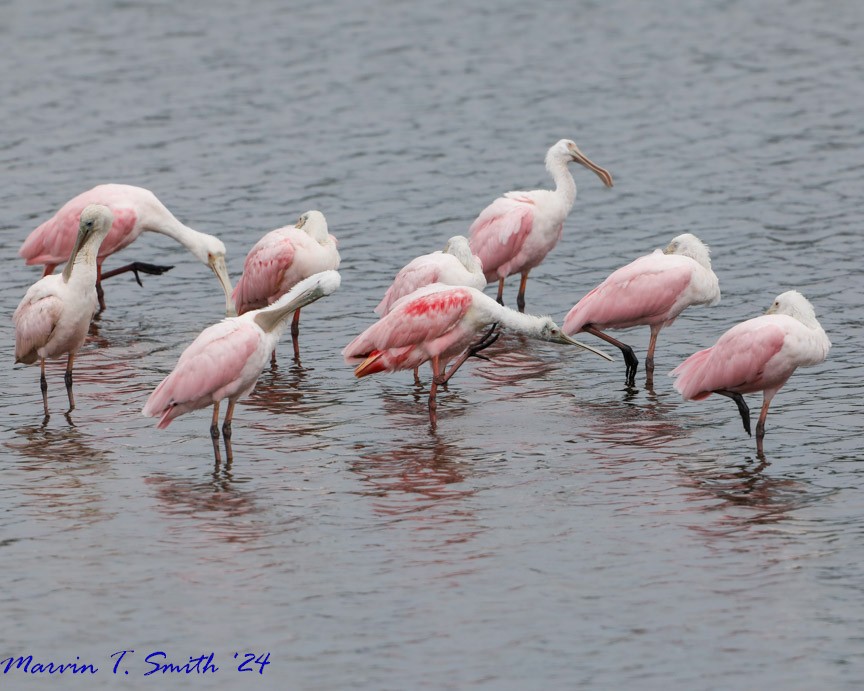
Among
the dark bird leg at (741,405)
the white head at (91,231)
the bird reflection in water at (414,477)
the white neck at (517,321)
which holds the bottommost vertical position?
the bird reflection in water at (414,477)

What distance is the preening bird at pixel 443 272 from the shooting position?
14.6 meters

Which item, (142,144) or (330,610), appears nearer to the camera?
(330,610)

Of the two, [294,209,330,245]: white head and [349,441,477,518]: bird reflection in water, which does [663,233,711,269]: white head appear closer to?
[294,209,330,245]: white head

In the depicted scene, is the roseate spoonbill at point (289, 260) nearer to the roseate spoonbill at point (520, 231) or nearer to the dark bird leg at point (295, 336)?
the dark bird leg at point (295, 336)

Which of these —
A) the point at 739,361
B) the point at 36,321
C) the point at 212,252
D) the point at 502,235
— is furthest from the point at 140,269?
the point at 739,361

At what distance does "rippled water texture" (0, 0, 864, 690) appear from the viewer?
9.49 metres

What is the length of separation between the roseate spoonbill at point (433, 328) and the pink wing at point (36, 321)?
2305 mm

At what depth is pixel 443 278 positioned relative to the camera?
14633 mm

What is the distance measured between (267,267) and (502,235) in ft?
7.84

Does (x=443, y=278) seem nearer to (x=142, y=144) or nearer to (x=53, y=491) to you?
(x=53, y=491)

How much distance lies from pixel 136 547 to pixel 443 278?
469 centimetres

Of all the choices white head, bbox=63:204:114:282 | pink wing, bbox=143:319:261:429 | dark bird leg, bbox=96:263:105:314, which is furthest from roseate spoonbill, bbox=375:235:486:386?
dark bird leg, bbox=96:263:105:314

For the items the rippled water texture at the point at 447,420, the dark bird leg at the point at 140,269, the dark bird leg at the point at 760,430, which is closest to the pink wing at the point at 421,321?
the rippled water texture at the point at 447,420

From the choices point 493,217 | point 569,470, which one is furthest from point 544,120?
point 569,470
